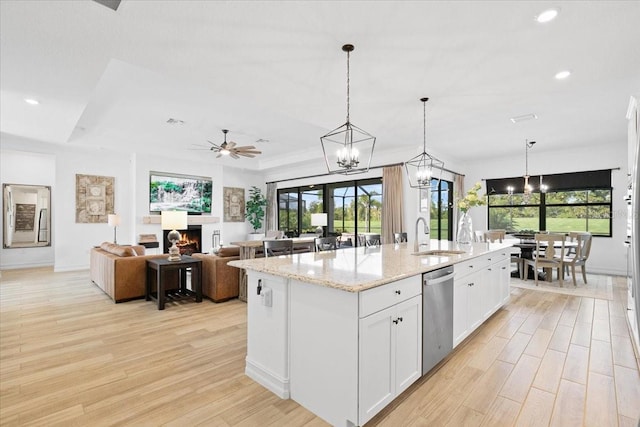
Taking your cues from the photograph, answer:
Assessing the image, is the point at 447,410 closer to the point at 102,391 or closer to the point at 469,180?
the point at 102,391

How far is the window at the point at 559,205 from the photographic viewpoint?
6613 millimetres

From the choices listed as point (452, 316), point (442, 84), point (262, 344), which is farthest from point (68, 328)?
point (442, 84)

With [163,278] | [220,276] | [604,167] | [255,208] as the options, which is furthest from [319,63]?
[255,208]

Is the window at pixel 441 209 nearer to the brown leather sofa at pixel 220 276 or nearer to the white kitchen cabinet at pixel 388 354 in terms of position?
the brown leather sofa at pixel 220 276

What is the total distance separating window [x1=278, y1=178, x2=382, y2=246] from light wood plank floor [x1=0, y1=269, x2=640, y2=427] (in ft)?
13.3

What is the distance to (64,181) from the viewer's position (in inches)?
277

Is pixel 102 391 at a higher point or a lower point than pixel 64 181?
lower

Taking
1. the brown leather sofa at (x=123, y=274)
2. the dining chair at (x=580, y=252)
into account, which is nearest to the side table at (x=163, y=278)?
the brown leather sofa at (x=123, y=274)

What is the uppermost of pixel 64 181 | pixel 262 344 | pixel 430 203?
pixel 64 181

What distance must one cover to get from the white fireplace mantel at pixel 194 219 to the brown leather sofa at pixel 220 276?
3.69 metres

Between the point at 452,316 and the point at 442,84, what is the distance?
2475mm

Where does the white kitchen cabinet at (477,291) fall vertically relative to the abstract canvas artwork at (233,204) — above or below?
below

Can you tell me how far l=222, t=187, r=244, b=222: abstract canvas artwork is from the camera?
953 cm

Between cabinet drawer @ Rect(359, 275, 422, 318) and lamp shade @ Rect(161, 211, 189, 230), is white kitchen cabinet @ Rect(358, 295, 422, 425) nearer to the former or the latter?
cabinet drawer @ Rect(359, 275, 422, 318)
